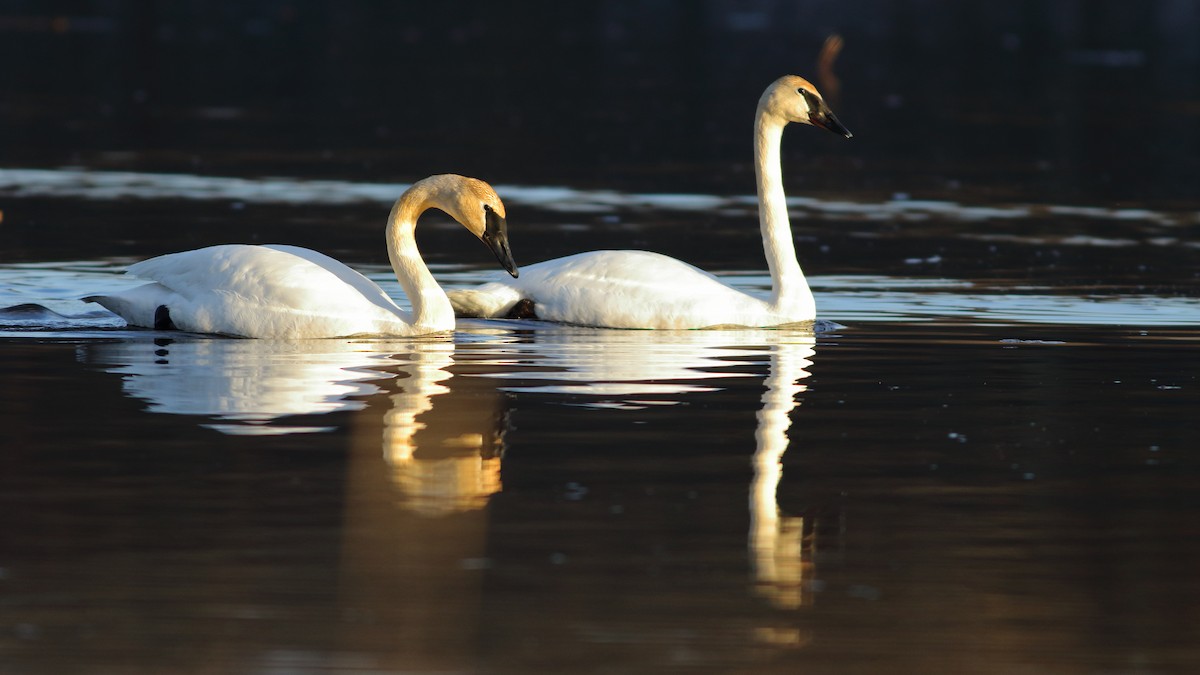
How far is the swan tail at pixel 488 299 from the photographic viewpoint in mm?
14234

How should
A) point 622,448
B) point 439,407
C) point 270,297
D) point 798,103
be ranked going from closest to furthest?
point 622,448, point 439,407, point 270,297, point 798,103

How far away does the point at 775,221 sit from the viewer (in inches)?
584

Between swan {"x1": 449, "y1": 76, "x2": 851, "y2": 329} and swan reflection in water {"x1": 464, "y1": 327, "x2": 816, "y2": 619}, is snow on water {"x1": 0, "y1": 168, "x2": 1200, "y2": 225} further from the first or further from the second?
swan reflection in water {"x1": 464, "y1": 327, "x2": 816, "y2": 619}

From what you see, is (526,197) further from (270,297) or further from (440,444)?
(440,444)

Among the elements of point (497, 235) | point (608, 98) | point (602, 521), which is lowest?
point (602, 521)

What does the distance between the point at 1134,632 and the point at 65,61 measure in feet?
156

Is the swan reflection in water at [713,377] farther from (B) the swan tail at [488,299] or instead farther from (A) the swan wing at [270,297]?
(A) the swan wing at [270,297]

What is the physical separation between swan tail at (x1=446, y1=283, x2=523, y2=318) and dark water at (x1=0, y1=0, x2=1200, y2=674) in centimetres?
13

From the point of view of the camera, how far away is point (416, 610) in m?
6.74

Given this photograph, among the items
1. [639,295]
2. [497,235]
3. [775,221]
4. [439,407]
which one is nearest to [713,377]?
[439,407]

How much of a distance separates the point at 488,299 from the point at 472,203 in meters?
1.04

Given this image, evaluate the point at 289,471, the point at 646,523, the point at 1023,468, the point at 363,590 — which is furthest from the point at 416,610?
the point at 1023,468

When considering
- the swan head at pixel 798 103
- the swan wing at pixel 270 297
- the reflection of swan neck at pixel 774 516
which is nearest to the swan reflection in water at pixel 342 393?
the swan wing at pixel 270 297

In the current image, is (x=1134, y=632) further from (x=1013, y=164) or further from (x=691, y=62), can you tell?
(x=691, y=62)
